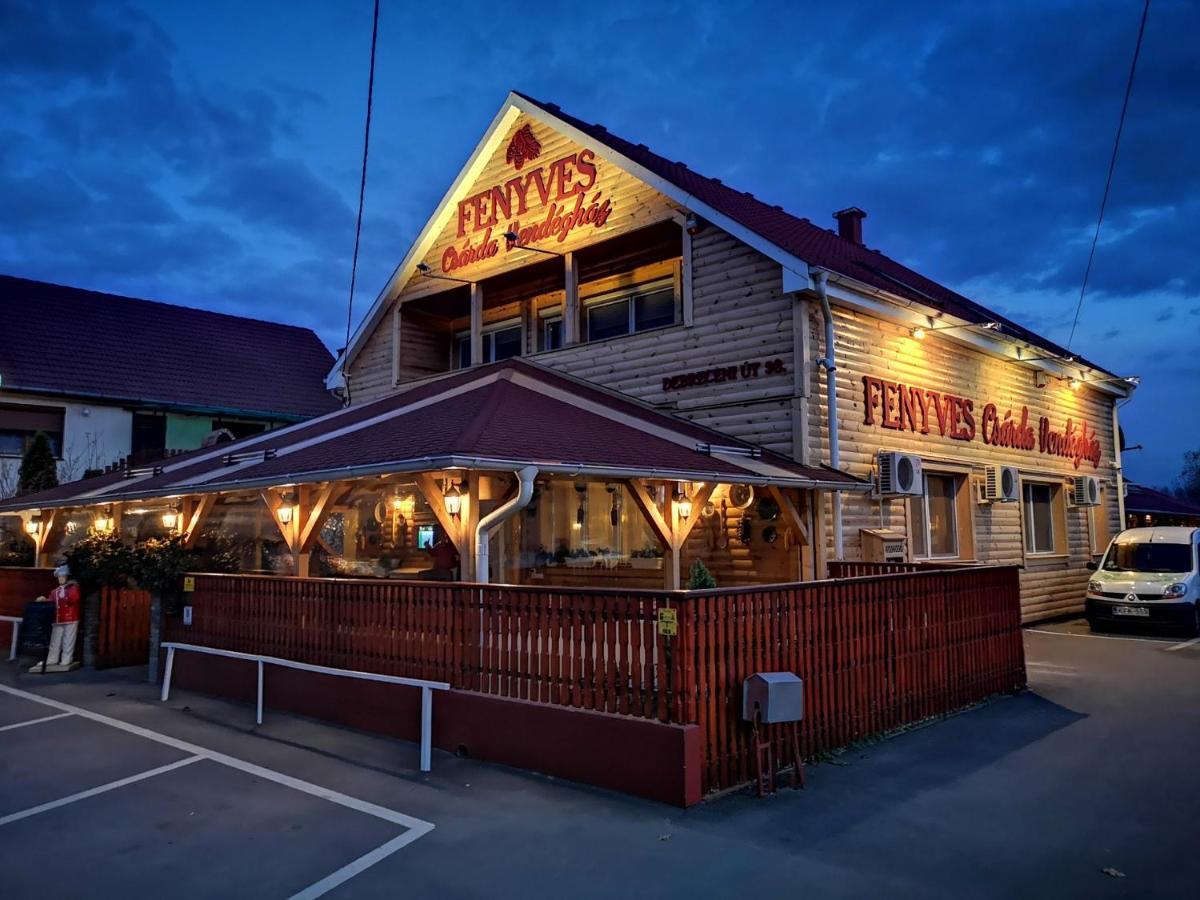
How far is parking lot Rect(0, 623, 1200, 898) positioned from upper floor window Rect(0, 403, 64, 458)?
18.0m

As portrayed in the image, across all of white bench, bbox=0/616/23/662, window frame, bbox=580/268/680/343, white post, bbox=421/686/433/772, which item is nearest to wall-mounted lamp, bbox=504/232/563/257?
window frame, bbox=580/268/680/343

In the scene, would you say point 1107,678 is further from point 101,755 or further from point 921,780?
point 101,755

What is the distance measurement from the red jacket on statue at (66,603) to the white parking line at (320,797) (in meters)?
3.08

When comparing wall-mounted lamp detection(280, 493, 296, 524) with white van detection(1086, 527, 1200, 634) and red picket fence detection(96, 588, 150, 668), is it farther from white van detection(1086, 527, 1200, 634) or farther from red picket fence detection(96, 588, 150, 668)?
white van detection(1086, 527, 1200, 634)

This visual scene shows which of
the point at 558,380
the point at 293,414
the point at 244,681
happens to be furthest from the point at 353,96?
the point at 293,414

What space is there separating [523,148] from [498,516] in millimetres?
10267

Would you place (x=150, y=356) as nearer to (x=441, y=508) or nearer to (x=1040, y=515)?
(x=441, y=508)

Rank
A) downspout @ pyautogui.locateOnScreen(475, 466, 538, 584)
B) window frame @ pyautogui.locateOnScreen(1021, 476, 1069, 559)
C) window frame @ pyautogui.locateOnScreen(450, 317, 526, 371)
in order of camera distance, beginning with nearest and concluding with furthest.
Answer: downspout @ pyautogui.locateOnScreen(475, 466, 538, 584)
window frame @ pyautogui.locateOnScreen(1021, 476, 1069, 559)
window frame @ pyautogui.locateOnScreen(450, 317, 526, 371)

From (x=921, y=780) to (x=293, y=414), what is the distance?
26.1m

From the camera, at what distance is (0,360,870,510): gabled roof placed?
28.8ft

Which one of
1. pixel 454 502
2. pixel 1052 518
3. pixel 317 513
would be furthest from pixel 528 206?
pixel 1052 518

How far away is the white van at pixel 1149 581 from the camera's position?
1404 cm

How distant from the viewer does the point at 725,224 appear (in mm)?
12695

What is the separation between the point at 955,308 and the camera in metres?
17.1
